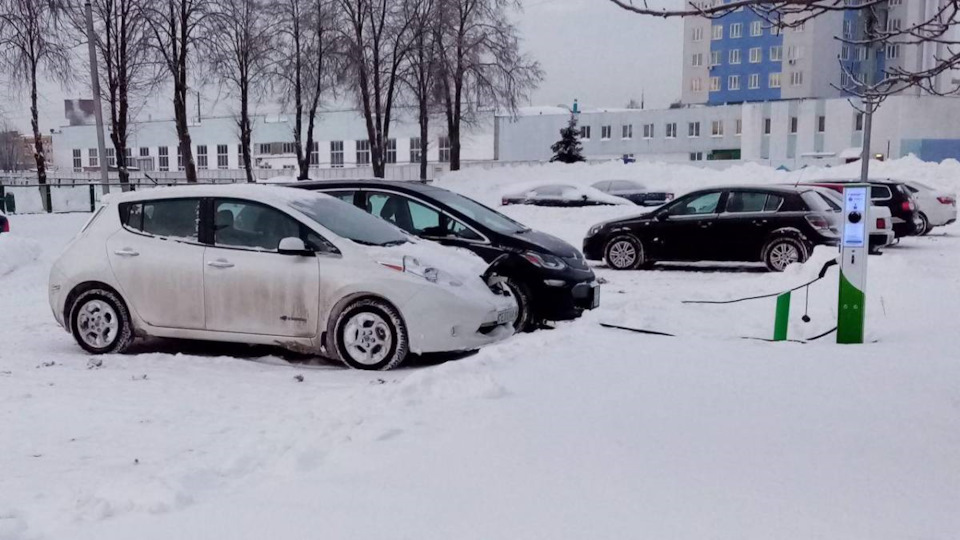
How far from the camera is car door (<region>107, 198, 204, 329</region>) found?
7.89 meters

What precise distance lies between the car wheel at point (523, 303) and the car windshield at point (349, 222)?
4.23 feet

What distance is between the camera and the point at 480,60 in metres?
41.1

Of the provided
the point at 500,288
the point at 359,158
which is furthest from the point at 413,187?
the point at 359,158

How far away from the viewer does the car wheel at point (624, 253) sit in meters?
15.0

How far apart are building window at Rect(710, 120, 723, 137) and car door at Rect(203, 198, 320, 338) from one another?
62497mm

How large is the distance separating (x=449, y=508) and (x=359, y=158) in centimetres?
6959

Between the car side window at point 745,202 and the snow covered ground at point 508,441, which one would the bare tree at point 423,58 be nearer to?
the car side window at point 745,202

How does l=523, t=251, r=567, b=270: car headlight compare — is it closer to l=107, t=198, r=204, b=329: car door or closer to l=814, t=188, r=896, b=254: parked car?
l=107, t=198, r=204, b=329: car door

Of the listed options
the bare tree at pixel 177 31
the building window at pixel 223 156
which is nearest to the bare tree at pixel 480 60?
the bare tree at pixel 177 31

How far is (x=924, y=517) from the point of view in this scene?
370cm

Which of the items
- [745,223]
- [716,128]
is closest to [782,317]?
[745,223]

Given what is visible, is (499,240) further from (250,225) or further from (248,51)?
(248,51)

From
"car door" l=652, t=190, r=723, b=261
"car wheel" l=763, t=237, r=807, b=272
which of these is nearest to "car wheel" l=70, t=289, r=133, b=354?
"car door" l=652, t=190, r=723, b=261

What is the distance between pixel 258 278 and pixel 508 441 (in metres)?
3.70
